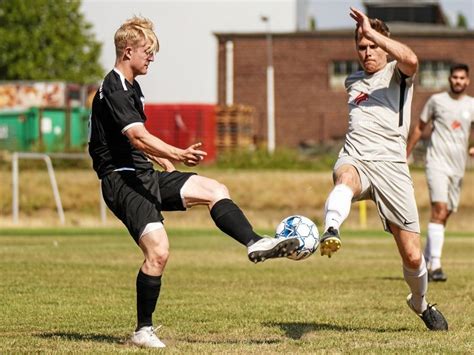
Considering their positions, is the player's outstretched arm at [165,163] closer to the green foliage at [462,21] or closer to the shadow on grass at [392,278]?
the shadow on grass at [392,278]

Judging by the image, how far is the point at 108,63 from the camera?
67.4 m

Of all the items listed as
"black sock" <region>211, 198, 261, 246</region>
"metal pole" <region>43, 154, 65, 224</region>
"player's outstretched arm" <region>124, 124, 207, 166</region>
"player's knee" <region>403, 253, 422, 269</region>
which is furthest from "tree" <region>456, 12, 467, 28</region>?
"player's outstretched arm" <region>124, 124, 207, 166</region>

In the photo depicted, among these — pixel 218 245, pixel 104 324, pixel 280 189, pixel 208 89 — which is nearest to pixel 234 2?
pixel 208 89

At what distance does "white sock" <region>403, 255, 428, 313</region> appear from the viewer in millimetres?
9539

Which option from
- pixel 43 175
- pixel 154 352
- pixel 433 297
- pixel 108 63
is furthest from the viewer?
pixel 108 63

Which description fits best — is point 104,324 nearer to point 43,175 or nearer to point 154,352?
point 154,352

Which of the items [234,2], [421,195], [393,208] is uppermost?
[234,2]

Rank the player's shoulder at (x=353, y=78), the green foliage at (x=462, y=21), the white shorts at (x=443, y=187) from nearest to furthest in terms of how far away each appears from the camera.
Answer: the player's shoulder at (x=353, y=78) < the white shorts at (x=443, y=187) < the green foliage at (x=462, y=21)

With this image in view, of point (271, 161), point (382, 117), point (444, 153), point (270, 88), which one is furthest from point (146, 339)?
point (270, 88)

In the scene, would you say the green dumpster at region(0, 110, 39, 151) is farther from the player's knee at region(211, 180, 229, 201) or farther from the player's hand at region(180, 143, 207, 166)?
the player's hand at region(180, 143, 207, 166)

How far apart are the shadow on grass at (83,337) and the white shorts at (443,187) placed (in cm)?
635

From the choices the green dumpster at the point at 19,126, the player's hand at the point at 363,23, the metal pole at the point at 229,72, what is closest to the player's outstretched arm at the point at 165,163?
the player's hand at the point at 363,23

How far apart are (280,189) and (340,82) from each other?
25691 mm

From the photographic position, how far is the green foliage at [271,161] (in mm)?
41688
